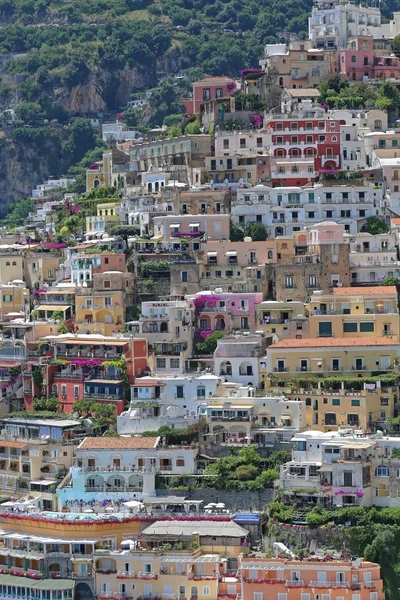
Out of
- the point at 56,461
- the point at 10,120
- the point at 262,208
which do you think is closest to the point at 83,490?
the point at 56,461

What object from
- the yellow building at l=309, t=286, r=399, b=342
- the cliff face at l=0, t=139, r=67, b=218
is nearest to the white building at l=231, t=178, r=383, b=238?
the yellow building at l=309, t=286, r=399, b=342

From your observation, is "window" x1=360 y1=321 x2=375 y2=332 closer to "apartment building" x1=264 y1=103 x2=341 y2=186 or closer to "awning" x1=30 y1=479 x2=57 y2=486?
"awning" x1=30 y1=479 x2=57 y2=486

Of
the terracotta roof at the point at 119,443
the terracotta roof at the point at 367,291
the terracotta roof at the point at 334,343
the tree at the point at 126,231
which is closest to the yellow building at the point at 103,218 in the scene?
the tree at the point at 126,231

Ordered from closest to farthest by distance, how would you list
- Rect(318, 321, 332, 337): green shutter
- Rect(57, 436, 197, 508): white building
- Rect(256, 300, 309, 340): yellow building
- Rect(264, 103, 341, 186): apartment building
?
1. Rect(57, 436, 197, 508): white building
2. Rect(318, 321, 332, 337): green shutter
3. Rect(256, 300, 309, 340): yellow building
4. Rect(264, 103, 341, 186): apartment building

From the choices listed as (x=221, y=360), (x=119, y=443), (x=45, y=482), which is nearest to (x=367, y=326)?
(x=221, y=360)

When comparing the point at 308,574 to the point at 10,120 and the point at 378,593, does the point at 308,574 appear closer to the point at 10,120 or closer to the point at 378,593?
the point at 378,593

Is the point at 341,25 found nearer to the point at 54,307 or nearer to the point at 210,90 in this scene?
the point at 210,90
